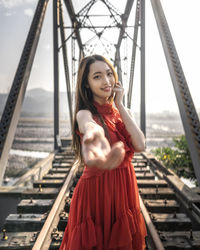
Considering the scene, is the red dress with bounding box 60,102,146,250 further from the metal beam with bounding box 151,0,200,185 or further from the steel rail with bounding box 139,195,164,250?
the metal beam with bounding box 151,0,200,185

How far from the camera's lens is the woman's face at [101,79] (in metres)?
1.51

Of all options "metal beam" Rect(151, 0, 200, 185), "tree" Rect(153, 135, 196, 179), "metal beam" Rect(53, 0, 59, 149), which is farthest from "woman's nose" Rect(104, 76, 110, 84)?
"tree" Rect(153, 135, 196, 179)

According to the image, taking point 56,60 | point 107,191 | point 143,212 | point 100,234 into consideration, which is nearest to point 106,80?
point 107,191

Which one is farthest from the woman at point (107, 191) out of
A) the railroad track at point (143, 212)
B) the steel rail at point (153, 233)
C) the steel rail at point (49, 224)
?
the railroad track at point (143, 212)

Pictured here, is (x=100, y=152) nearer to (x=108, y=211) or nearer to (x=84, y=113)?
(x=84, y=113)

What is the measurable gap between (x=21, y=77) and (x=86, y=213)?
7.44 feet

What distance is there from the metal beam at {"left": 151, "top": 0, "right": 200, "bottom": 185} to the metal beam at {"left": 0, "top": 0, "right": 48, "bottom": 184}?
194 cm

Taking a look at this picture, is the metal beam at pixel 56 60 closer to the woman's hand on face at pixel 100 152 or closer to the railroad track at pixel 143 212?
the railroad track at pixel 143 212

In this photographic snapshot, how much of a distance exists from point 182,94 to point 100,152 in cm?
249

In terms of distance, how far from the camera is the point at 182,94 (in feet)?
9.83

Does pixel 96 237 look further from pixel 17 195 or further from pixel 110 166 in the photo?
pixel 17 195

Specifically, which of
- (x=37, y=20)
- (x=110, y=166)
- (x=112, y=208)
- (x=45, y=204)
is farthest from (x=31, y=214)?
(x=37, y=20)

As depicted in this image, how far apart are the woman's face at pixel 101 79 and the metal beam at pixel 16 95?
154cm

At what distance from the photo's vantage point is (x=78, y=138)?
1628 mm
